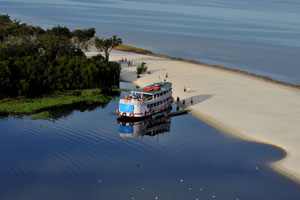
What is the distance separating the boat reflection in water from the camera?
2461 inches

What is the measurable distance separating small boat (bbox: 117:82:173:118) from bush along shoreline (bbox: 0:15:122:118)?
12.1 metres

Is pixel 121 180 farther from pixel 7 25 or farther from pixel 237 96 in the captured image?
pixel 7 25

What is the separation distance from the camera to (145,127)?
6562 cm

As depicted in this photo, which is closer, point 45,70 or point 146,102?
point 146,102

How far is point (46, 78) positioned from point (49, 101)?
357 inches

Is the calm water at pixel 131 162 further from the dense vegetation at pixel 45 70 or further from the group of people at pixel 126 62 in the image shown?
the group of people at pixel 126 62

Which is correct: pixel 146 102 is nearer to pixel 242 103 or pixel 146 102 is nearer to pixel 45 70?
pixel 242 103

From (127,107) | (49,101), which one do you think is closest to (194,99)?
(127,107)

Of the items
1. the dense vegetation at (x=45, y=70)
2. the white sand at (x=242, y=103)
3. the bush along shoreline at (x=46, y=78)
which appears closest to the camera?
the white sand at (x=242, y=103)

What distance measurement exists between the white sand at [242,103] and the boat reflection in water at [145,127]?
7477 mm

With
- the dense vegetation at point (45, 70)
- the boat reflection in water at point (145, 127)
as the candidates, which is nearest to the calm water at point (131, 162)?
the boat reflection in water at point (145, 127)

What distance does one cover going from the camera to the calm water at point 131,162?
144 ft

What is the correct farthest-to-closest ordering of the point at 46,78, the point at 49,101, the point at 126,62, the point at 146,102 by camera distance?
the point at 126,62
the point at 46,78
the point at 49,101
the point at 146,102

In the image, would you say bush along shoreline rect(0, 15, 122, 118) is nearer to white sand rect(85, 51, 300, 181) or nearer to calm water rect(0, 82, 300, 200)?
calm water rect(0, 82, 300, 200)
